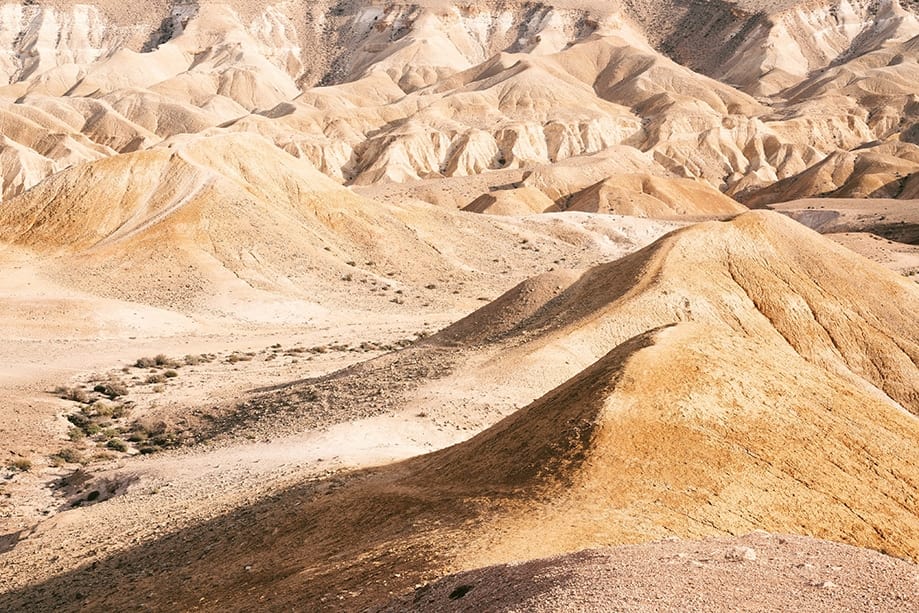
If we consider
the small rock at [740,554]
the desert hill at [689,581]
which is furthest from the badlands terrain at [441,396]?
the small rock at [740,554]

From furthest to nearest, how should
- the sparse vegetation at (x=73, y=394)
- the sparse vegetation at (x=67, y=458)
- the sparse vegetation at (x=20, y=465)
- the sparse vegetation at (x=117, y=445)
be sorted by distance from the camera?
Result: 1. the sparse vegetation at (x=73, y=394)
2. the sparse vegetation at (x=117, y=445)
3. the sparse vegetation at (x=67, y=458)
4. the sparse vegetation at (x=20, y=465)

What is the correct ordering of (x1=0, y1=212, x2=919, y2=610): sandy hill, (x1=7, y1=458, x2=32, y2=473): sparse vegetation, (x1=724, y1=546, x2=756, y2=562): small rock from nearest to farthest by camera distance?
(x1=724, y1=546, x2=756, y2=562): small rock, (x1=0, y1=212, x2=919, y2=610): sandy hill, (x1=7, y1=458, x2=32, y2=473): sparse vegetation

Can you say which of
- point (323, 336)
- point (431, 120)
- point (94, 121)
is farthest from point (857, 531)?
point (94, 121)

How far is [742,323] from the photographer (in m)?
25.3

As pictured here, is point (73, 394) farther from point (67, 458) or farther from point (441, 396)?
point (441, 396)

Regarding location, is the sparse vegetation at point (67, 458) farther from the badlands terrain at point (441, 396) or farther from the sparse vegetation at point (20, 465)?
the sparse vegetation at point (20, 465)

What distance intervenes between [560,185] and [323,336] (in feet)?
192

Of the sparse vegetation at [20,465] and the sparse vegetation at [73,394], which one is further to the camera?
the sparse vegetation at [73,394]

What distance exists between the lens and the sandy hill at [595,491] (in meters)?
11.1

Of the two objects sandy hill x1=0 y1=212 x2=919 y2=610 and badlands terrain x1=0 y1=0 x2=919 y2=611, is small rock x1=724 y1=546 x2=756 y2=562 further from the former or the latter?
sandy hill x1=0 y1=212 x2=919 y2=610

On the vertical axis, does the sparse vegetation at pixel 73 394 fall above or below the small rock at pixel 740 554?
below

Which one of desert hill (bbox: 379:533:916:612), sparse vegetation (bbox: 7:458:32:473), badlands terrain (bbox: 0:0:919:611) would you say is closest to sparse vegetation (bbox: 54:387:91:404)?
badlands terrain (bbox: 0:0:919:611)

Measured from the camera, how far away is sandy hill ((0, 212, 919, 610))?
11133mm

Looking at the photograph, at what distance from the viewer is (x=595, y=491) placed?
1202cm
